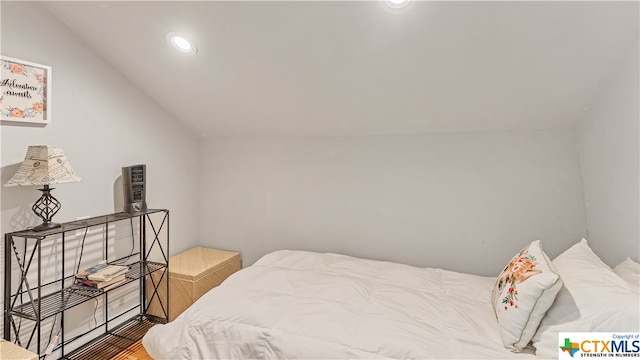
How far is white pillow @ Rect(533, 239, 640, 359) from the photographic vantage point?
110cm

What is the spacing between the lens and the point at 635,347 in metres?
1.10

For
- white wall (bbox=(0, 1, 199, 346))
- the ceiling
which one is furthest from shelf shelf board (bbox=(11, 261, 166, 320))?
the ceiling

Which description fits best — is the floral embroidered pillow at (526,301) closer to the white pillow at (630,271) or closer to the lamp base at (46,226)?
the white pillow at (630,271)

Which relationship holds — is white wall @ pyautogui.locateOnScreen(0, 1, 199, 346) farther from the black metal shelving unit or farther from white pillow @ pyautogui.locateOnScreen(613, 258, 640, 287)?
white pillow @ pyautogui.locateOnScreen(613, 258, 640, 287)

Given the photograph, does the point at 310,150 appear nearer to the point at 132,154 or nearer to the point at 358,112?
the point at 358,112

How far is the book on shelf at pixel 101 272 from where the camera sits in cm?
183

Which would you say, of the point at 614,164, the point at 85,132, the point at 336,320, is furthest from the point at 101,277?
the point at 614,164

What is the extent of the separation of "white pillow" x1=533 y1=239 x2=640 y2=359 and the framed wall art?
9.08 feet

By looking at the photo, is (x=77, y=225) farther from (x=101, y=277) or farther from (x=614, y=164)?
(x=614, y=164)

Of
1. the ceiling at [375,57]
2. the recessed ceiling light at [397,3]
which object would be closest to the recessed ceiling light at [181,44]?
the ceiling at [375,57]

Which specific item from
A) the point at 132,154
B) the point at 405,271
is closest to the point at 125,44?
the point at 132,154

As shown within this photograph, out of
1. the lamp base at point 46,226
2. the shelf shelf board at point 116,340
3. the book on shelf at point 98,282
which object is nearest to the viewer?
the lamp base at point 46,226

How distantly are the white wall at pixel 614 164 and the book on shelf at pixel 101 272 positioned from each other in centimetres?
297

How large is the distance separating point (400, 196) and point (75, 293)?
2.30m
